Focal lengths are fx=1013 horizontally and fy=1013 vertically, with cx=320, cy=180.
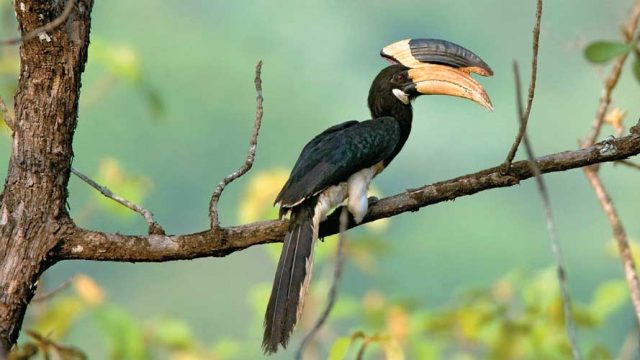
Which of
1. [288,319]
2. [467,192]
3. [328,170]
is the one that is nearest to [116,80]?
[328,170]

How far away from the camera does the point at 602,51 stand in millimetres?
2195

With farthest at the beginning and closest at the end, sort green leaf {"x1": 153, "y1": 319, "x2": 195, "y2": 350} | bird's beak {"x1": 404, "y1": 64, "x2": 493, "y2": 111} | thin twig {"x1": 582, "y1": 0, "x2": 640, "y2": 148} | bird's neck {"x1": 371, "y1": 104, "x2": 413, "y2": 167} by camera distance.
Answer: green leaf {"x1": 153, "y1": 319, "x2": 195, "y2": 350} < bird's neck {"x1": 371, "y1": 104, "x2": 413, "y2": 167} < bird's beak {"x1": 404, "y1": 64, "x2": 493, "y2": 111} < thin twig {"x1": 582, "y1": 0, "x2": 640, "y2": 148}

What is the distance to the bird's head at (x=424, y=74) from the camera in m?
3.36

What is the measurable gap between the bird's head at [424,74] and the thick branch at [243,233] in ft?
2.90

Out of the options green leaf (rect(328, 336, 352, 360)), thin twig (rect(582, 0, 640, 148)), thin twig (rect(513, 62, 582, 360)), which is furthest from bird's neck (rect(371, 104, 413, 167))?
thin twig (rect(513, 62, 582, 360))

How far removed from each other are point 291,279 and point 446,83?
103 cm

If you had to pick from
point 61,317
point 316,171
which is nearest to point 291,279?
point 316,171

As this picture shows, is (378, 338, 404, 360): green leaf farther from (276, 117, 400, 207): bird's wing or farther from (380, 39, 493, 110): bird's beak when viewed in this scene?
(380, 39, 493, 110): bird's beak

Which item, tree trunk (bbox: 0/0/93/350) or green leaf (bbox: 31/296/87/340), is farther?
green leaf (bbox: 31/296/87/340)

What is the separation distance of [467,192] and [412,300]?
1.99m

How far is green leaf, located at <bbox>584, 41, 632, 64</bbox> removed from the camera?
2.18 meters

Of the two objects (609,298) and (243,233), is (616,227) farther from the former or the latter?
(243,233)

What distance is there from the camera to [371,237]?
4.49 meters

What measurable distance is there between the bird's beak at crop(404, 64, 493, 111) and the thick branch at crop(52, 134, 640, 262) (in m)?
0.87
